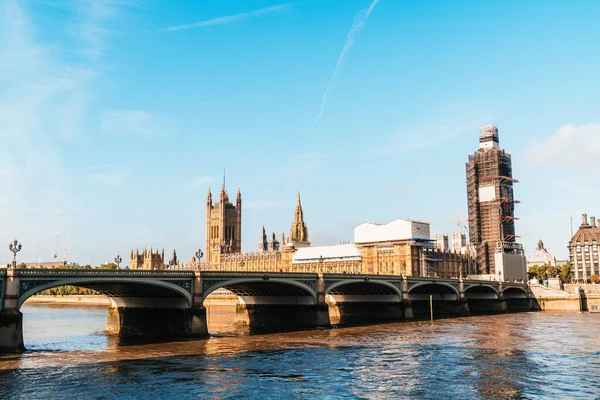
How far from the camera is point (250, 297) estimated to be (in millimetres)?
78812

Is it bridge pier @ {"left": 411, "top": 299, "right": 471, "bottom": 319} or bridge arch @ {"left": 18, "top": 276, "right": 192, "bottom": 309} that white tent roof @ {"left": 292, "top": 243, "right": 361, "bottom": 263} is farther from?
bridge arch @ {"left": 18, "top": 276, "right": 192, "bottom": 309}

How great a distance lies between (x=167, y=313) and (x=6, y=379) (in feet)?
83.2

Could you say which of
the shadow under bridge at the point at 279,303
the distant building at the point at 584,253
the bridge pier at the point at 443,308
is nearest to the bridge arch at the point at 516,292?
the bridge pier at the point at 443,308

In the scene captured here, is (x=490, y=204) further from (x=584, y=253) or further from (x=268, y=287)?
(x=268, y=287)

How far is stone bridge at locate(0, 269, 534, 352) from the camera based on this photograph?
46531mm

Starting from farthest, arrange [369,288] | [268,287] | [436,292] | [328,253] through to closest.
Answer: [328,253] < [436,292] < [369,288] < [268,287]

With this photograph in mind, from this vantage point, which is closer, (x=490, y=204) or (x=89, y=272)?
(x=89, y=272)

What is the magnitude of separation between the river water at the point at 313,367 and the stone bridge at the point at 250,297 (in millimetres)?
3489

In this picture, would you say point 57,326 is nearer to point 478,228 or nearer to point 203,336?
point 203,336

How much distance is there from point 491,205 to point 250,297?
105099mm

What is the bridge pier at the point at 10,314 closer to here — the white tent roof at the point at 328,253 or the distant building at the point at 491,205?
the white tent roof at the point at 328,253

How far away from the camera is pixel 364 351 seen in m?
48.9

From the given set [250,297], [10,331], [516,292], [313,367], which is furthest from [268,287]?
[516,292]

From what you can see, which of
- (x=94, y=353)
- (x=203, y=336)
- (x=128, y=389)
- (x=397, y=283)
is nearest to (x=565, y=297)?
(x=397, y=283)
